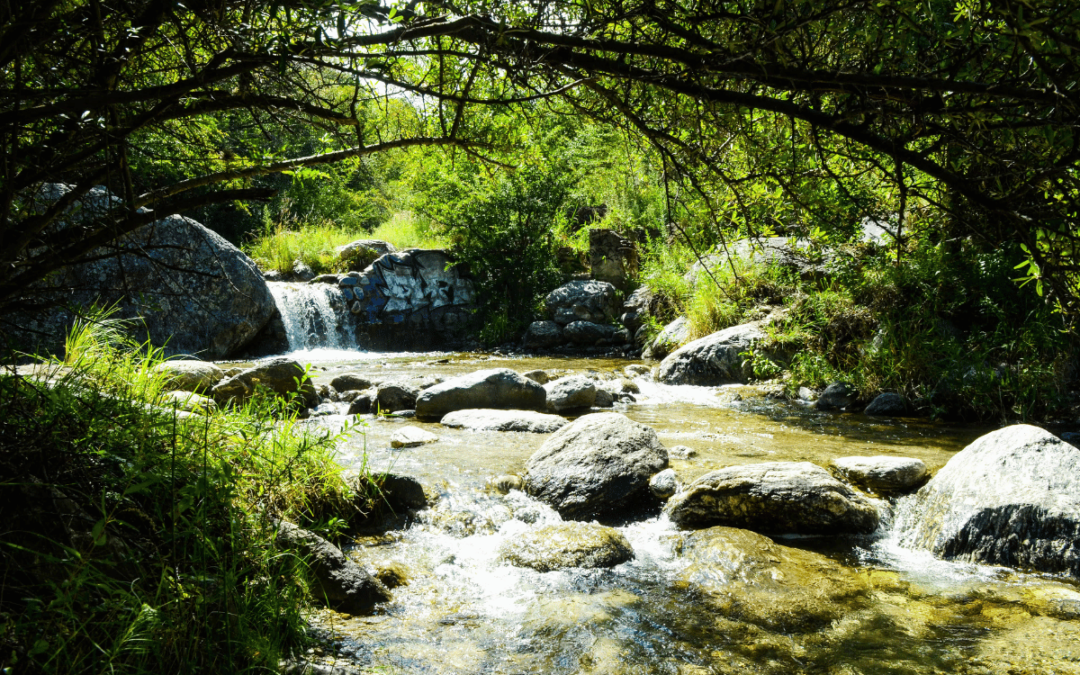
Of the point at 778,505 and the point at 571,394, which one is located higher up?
the point at 571,394

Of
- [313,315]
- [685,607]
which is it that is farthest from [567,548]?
[313,315]

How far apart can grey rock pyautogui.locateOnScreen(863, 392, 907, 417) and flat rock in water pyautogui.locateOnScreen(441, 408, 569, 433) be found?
3.81 m

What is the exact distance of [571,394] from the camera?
874 cm

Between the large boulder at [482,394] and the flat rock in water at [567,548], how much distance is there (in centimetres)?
379

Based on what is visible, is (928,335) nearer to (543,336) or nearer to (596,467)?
(596,467)

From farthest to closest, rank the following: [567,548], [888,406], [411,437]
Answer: [888,406] → [411,437] → [567,548]

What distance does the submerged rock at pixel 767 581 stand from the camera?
3609 mm

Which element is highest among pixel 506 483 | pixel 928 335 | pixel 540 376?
pixel 928 335

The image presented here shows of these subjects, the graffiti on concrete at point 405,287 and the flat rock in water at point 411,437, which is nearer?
the flat rock in water at point 411,437

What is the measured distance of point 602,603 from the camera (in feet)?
12.1

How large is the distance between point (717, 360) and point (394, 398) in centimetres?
489

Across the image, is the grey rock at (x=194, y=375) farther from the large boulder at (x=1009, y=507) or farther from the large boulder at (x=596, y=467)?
the large boulder at (x=1009, y=507)

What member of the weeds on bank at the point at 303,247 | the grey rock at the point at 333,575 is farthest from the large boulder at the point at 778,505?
the weeds on bank at the point at 303,247

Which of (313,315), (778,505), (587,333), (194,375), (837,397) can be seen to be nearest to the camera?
(778,505)
